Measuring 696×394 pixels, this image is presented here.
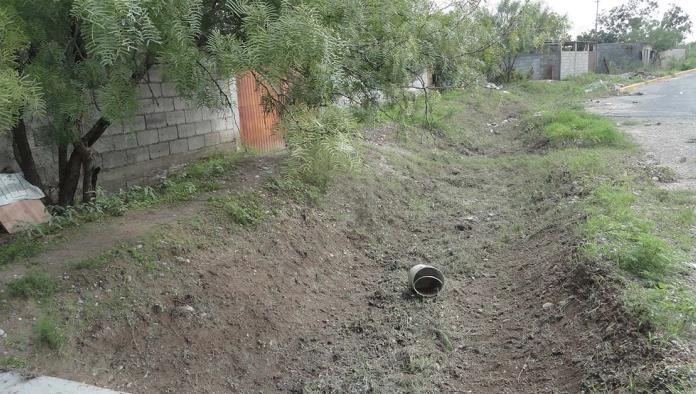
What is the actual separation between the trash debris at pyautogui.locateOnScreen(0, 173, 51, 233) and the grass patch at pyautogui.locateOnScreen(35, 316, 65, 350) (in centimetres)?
172

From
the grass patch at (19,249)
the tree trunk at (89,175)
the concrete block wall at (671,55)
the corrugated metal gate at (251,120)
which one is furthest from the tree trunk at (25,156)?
the concrete block wall at (671,55)

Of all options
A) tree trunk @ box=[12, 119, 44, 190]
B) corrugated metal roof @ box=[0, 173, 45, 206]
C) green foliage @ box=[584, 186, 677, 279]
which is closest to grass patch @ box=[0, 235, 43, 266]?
corrugated metal roof @ box=[0, 173, 45, 206]

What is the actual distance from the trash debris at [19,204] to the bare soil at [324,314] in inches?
26.1

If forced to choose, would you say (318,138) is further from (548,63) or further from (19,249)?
(548,63)

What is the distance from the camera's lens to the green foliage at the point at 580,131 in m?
10.2

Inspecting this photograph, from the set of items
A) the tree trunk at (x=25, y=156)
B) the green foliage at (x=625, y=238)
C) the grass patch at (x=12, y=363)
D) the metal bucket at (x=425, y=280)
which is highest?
the tree trunk at (x=25, y=156)

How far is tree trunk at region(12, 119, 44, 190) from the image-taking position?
4.85 m

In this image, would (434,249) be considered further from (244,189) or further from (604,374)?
(604,374)

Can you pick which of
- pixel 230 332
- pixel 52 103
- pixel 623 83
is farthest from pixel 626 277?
pixel 623 83

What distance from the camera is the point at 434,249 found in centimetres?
619

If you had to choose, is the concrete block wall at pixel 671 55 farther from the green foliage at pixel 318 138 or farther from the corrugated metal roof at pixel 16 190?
the corrugated metal roof at pixel 16 190

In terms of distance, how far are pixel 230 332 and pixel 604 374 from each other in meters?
2.58

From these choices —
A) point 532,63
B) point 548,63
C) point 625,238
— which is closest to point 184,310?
point 625,238

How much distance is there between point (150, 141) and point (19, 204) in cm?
197
